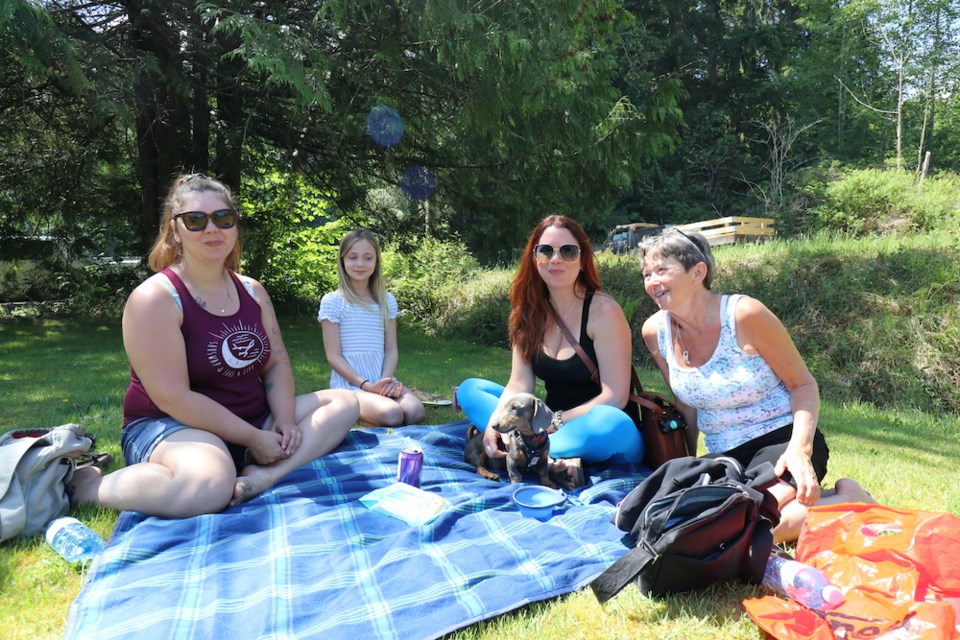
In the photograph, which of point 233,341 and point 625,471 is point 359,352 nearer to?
point 233,341

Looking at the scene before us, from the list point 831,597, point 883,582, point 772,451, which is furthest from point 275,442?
point 883,582

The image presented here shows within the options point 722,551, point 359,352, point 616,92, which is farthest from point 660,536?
point 616,92

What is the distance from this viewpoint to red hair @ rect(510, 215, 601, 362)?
13.1ft

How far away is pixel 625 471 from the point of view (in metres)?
3.78

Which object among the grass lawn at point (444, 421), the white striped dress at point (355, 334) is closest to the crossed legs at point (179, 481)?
the grass lawn at point (444, 421)

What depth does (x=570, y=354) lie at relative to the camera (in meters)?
3.89

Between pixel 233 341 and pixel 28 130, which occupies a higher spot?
pixel 28 130

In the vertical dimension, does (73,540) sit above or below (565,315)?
below

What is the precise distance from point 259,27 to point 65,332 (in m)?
7.44

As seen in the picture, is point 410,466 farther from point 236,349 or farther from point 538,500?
point 236,349

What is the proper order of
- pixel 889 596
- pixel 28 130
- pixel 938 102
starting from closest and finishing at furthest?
pixel 889 596 < pixel 28 130 < pixel 938 102

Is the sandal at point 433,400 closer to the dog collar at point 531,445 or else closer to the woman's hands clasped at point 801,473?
the dog collar at point 531,445

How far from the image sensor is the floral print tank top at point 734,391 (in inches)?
119

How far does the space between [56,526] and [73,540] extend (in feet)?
0.56
